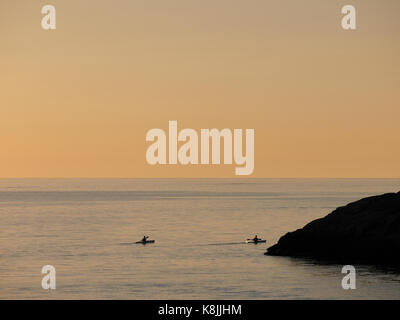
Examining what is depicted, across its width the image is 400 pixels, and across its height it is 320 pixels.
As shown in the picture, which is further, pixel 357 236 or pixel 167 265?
pixel 167 265

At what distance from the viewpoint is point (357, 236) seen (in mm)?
73938

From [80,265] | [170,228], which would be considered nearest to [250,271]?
[80,265]

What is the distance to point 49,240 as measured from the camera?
11906cm

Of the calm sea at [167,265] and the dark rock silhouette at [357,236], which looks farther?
the dark rock silhouette at [357,236]

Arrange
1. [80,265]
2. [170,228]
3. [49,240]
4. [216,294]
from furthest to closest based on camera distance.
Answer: [170,228], [49,240], [80,265], [216,294]

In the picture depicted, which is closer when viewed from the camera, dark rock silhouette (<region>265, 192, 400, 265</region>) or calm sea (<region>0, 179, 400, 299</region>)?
calm sea (<region>0, 179, 400, 299</region>)

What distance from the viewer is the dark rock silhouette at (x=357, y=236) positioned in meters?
71.7

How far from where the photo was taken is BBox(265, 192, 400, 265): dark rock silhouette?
235ft

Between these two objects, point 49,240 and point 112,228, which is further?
point 112,228

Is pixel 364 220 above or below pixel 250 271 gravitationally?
above

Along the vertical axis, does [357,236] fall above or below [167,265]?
above
